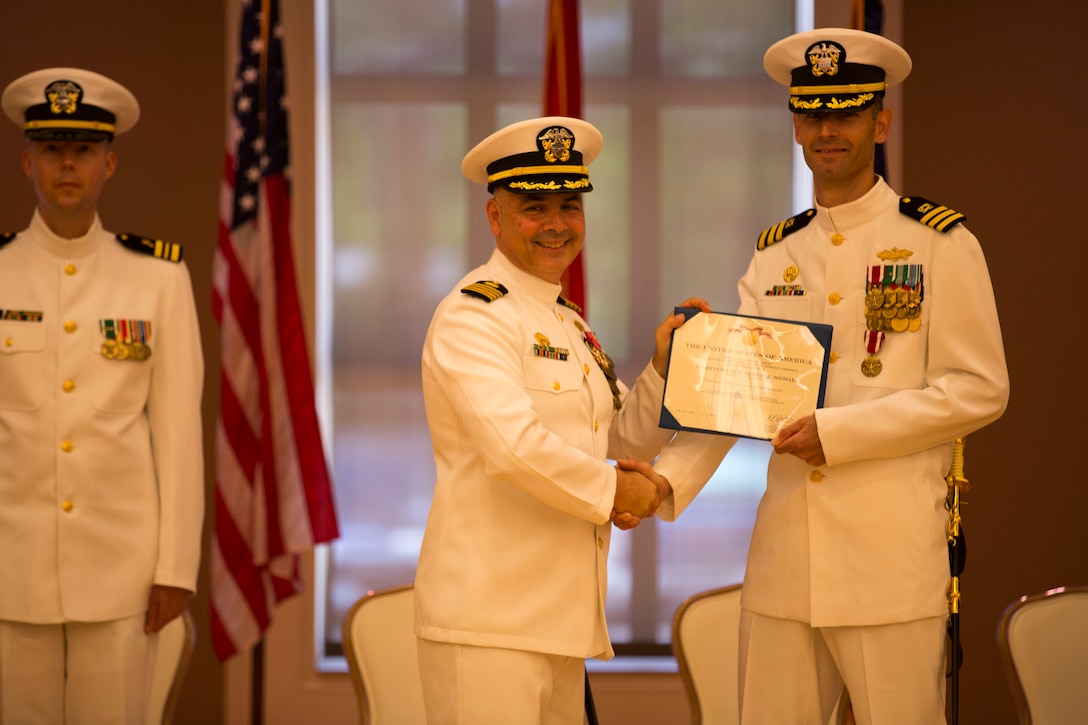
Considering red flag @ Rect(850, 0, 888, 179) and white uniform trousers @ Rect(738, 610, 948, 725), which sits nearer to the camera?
white uniform trousers @ Rect(738, 610, 948, 725)

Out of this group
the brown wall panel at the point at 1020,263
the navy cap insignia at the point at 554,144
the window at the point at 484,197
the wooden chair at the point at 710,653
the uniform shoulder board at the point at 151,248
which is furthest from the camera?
the window at the point at 484,197

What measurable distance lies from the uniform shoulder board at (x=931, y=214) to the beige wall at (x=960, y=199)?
6.82ft

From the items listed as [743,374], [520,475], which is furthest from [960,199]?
[520,475]

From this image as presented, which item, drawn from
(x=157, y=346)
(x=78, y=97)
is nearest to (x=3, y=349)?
(x=157, y=346)

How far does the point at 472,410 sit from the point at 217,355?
261 cm

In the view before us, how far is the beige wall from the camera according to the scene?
4.41 meters

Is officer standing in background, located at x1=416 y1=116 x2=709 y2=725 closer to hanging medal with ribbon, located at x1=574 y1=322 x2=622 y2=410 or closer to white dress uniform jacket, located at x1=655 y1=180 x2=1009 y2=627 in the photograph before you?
hanging medal with ribbon, located at x1=574 y1=322 x2=622 y2=410

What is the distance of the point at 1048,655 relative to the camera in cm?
298

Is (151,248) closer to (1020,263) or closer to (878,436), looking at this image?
(878,436)

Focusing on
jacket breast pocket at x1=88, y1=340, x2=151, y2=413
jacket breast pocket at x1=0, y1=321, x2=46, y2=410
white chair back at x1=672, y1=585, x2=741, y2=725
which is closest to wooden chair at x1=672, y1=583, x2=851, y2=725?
white chair back at x1=672, y1=585, x2=741, y2=725

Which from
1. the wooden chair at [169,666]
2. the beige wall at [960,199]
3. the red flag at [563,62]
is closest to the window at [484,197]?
the beige wall at [960,199]

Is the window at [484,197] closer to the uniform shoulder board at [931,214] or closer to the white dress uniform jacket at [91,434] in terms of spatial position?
the white dress uniform jacket at [91,434]

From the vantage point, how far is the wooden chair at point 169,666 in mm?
3141

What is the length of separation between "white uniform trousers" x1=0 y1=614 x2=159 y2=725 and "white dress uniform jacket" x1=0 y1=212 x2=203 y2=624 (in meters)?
0.05
